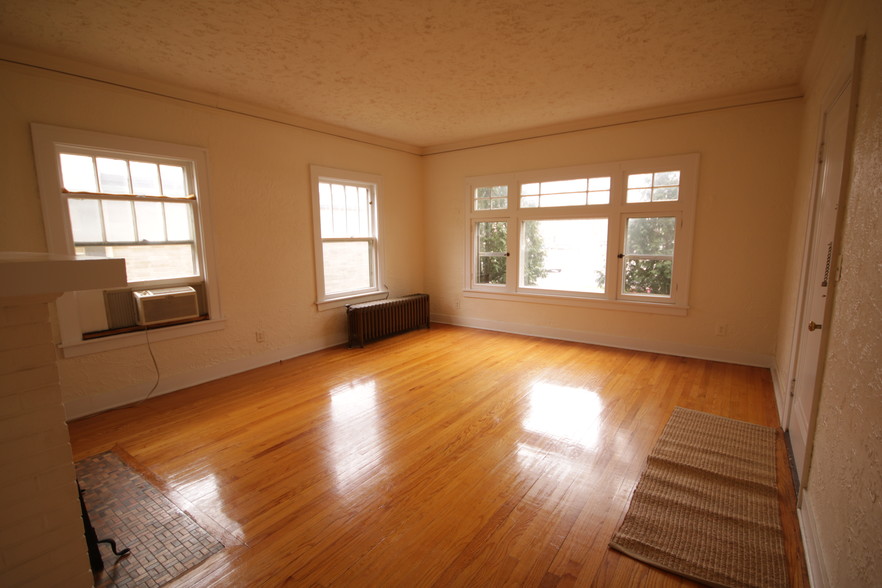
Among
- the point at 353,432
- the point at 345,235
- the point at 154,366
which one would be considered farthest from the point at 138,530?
the point at 345,235

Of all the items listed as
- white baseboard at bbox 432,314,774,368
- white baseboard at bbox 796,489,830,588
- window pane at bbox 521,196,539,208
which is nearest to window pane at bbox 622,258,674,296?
white baseboard at bbox 432,314,774,368

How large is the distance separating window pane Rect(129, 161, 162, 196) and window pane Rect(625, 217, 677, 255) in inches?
188

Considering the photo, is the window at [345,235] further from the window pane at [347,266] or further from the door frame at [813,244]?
the door frame at [813,244]

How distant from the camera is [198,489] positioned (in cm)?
225

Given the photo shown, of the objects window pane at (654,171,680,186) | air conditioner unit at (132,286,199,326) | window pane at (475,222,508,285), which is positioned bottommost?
air conditioner unit at (132,286,199,326)

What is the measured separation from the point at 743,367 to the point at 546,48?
3643mm

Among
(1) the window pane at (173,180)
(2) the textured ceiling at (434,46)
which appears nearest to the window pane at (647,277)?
(2) the textured ceiling at (434,46)

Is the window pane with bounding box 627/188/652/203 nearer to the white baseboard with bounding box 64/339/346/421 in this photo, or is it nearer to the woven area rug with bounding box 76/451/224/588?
the white baseboard with bounding box 64/339/346/421

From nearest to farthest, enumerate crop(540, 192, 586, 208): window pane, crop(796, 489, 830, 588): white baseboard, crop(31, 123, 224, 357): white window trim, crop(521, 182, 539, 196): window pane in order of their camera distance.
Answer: crop(796, 489, 830, 588): white baseboard, crop(31, 123, 224, 357): white window trim, crop(540, 192, 586, 208): window pane, crop(521, 182, 539, 196): window pane

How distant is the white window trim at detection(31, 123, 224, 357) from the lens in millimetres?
2891

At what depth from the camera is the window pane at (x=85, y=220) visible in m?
3.07

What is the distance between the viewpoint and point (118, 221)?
130 inches

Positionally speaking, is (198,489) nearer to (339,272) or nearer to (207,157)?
(207,157)

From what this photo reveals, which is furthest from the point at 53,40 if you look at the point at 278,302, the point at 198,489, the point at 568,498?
the point at 568,498
